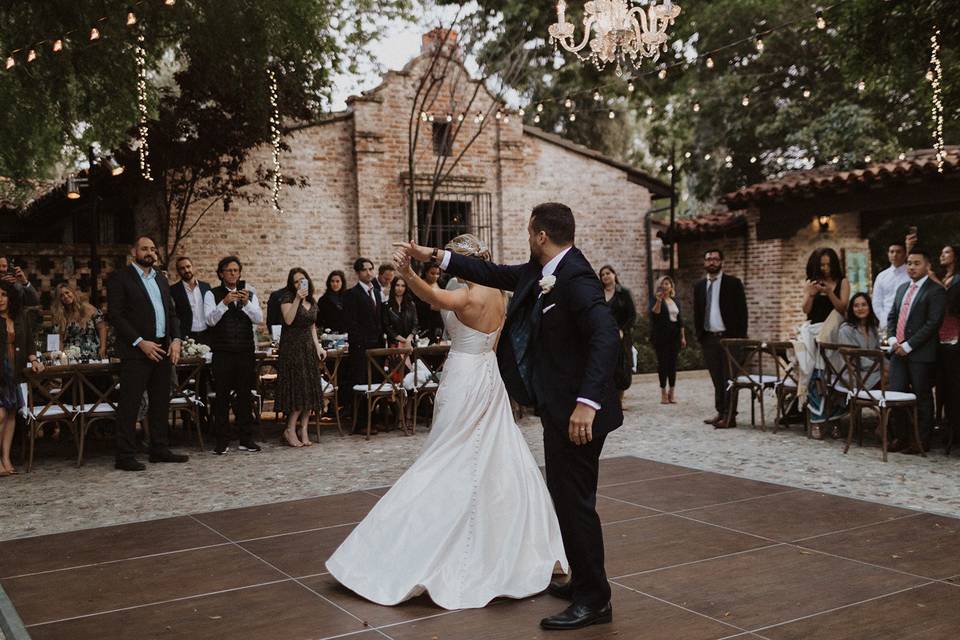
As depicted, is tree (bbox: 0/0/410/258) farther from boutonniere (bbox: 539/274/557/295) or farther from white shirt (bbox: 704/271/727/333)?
boutonniere (bbox: 539/274/557/295)

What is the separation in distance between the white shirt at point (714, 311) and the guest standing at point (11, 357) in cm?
658

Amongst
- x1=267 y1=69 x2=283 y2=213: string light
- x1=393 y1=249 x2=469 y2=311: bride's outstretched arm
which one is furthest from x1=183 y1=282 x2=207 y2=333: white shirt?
x1=393 y1=249 x2=469 y2=311: bride's outstretched arm

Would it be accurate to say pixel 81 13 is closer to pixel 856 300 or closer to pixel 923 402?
pixel 856 300

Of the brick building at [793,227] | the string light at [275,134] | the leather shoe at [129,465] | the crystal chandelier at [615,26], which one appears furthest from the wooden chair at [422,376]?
the brick building at [793,227]

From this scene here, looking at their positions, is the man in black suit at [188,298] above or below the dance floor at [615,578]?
above

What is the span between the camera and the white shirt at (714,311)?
9.64 metres

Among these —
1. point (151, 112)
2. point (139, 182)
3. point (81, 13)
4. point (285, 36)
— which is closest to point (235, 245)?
point (139, 182)

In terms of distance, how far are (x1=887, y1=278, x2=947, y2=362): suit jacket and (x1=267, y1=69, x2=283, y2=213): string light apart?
858 cm

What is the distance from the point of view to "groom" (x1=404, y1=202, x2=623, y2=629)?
3.48 m

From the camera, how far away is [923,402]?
7688mm

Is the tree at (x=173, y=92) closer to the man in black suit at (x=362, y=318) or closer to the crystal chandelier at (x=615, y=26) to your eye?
the man in black suit at (x=362, y=318)

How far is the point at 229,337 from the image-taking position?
8.15 metres

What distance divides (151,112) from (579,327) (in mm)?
9706

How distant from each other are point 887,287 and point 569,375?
732cm
